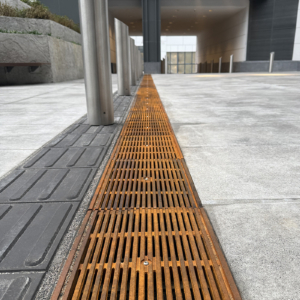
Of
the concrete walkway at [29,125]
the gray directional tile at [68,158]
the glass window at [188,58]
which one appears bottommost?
the gray directional tile at [68,158]

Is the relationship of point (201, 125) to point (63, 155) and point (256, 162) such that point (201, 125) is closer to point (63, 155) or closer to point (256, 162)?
point (256, 162)

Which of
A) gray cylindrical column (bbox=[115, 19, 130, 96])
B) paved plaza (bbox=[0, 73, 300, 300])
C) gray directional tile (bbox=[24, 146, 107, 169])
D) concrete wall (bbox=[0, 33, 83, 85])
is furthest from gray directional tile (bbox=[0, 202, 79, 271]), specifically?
concrete wall (bbox=[0, 33, 83, 85])

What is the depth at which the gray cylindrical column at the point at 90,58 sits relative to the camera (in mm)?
3711

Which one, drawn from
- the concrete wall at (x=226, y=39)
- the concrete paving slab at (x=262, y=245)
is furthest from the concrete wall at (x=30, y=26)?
the concrete wall at (x=226, y=39)

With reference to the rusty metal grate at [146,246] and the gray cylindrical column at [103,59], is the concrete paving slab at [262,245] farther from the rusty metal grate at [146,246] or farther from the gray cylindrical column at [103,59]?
the gray cylindrical column at [103,59]

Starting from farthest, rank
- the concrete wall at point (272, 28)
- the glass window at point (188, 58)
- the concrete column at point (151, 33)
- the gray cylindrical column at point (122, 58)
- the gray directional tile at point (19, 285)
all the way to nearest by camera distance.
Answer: the glass window at point (188, 58), the concrete column at point (151, 33), the concrete wall at point (272, 28), the gray cylindrical column at point (122, 58), the gray directional tile at point (19, 285)

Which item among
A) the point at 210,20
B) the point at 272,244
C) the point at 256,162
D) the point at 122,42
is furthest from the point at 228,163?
the point at 210,20

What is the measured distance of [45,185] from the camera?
2.24m

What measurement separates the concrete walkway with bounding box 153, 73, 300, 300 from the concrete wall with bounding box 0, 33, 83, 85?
10.8 metres

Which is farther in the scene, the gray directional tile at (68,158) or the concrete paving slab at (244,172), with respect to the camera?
the gray directional tile at (68,158)

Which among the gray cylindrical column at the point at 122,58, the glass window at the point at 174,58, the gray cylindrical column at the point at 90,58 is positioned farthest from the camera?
the glass window at the point at 174,58

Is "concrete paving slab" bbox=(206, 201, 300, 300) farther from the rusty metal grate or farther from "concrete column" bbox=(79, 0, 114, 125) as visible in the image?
"concrete column" bbox=(79, 0, 114, 125)

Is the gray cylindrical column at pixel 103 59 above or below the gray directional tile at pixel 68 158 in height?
above

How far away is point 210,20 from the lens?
29703 mm
